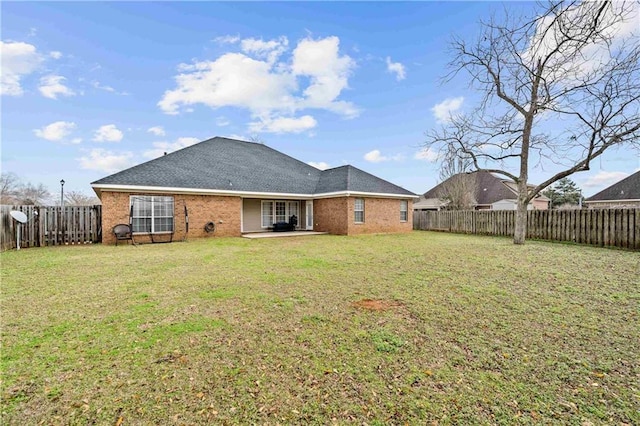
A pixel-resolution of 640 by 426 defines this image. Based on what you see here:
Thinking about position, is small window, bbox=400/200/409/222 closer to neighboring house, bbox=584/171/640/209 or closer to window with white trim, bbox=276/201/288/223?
window with white trim, bbox=276/201/288/223

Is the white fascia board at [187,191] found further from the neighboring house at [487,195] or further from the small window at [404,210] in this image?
the neighboring house at [487,195]

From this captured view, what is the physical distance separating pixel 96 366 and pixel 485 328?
4358 mm

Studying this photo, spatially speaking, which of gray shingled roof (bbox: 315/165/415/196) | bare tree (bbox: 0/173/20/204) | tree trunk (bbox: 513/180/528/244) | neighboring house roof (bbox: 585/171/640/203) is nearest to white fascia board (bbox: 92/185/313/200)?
gray shingled roof (bbox: 315/165/415/196)

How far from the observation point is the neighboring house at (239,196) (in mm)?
12727

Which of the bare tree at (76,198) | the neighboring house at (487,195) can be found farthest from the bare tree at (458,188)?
the bare tree at (76,198)

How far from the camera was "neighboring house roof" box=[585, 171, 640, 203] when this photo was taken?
23.4 meters

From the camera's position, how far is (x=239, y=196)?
15516 mm

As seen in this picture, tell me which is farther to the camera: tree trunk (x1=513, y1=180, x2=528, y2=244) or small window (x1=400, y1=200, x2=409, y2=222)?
small window (x1=400, y1=200, x2=409, y2=222)

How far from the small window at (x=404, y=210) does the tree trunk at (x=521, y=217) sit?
7237 millimetres

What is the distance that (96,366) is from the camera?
278cm

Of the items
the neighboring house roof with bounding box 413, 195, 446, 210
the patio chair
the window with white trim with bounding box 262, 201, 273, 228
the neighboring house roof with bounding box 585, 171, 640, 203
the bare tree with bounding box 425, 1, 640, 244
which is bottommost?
the patio chair

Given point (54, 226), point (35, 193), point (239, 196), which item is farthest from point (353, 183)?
point (35, 193)

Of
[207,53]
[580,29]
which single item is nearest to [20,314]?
[580,29]

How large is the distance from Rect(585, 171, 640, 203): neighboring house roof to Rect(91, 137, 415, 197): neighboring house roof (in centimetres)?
1959
